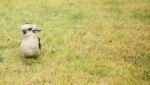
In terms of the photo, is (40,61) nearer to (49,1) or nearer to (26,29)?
(26,29)

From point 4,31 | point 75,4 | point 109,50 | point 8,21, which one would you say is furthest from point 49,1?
point 109,50

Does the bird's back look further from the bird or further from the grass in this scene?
the grass

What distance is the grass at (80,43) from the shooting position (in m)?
9.10

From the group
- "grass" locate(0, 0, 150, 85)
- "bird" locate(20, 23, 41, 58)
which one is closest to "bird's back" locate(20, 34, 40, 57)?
"bird" locate(20, 23, 41, 58)

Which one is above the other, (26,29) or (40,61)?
(26,29)

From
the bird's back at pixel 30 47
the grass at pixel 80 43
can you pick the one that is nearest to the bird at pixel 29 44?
the bird's back at pixel 30 47

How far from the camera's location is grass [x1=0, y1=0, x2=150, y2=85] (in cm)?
910

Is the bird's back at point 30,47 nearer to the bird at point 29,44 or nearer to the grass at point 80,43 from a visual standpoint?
A: the bird at point 29,44

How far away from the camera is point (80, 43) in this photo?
11.8 m

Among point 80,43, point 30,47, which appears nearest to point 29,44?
point 30,47

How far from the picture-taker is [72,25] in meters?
14.0

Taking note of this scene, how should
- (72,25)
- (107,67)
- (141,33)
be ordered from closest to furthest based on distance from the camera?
(107,67), (141,33), (72,25)

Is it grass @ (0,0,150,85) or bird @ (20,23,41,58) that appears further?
bird @ (20,23,41,58)

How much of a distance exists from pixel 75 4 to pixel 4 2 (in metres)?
3.56
